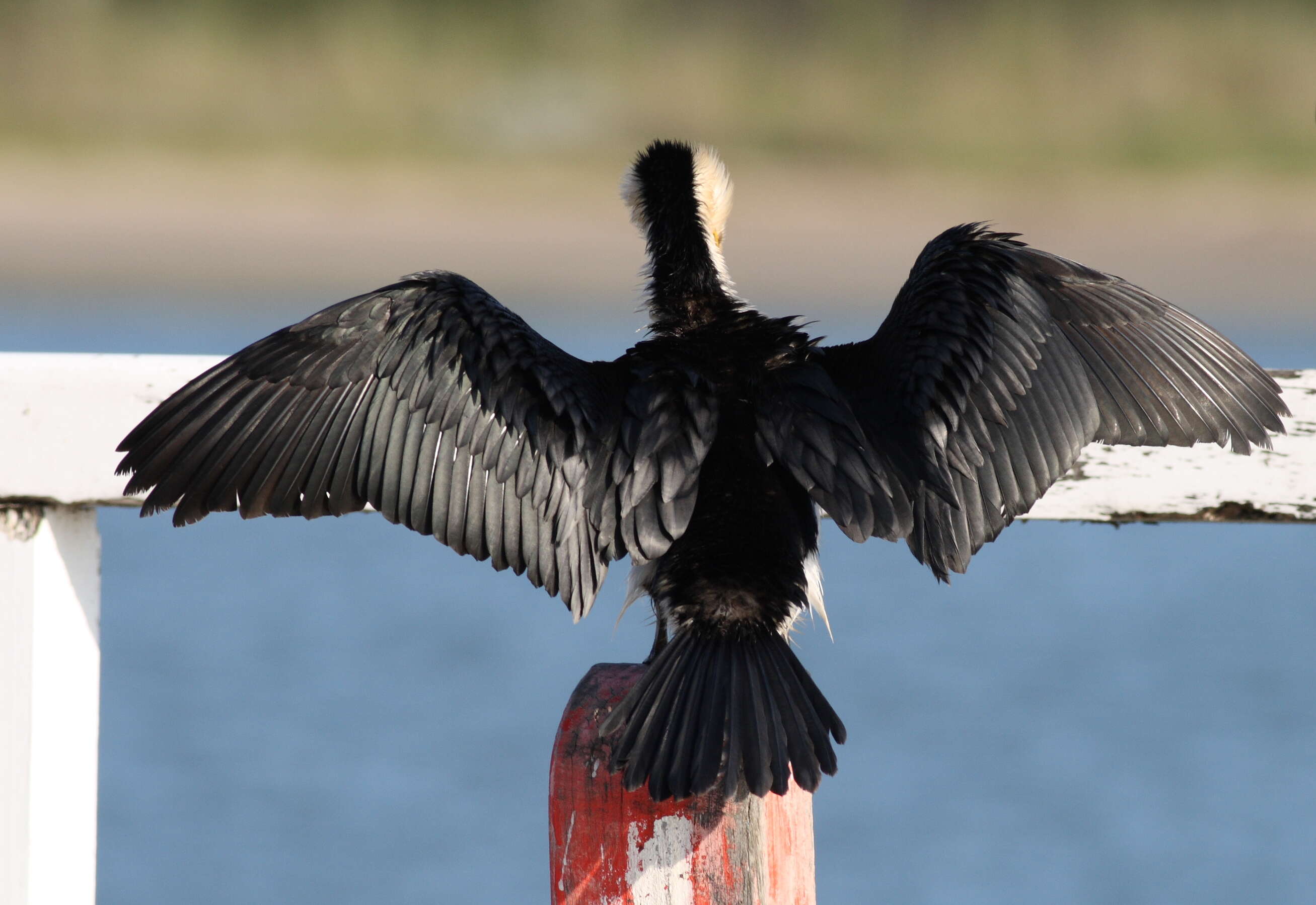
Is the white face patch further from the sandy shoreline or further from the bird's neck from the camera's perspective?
the sandy shoreline

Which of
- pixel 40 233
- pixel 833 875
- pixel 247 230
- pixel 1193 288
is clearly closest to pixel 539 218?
pixel 247 230

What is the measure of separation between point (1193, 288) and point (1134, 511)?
1117cm

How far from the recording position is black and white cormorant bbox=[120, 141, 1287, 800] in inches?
97.7

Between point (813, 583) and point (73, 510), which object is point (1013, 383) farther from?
point (73, 510)

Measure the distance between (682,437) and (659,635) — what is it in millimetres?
431

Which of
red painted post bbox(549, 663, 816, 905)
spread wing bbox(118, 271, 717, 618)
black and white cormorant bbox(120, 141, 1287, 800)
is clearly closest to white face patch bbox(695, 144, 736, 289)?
black and white cormorant bbox(120, 141, 1287, 800)

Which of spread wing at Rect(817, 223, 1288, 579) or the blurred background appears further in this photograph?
the blurred background

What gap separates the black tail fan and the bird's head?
75 cm

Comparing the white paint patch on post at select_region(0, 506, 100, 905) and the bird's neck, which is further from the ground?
the bird's neck

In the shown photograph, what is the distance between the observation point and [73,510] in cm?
261

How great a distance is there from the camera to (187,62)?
13930mm

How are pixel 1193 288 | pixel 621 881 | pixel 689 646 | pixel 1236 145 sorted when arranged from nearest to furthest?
pixel 621 881, pixel 689 646, pixel 1193 288, pixel 1236 145

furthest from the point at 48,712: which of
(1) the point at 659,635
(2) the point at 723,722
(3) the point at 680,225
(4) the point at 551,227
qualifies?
(4) the point at 551,227

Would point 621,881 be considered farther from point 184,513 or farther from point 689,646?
point 184,513
